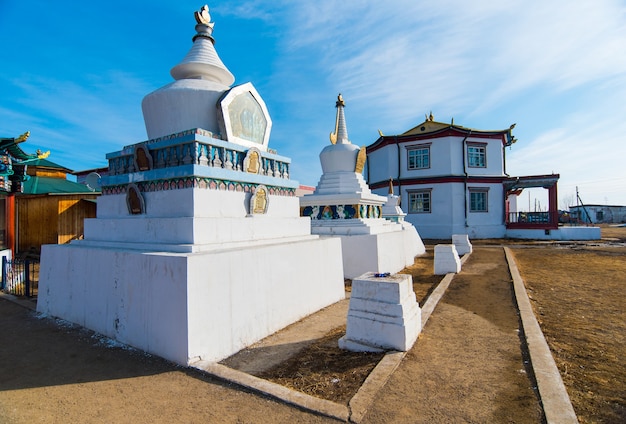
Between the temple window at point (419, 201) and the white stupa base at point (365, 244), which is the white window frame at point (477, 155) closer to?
the temple window at point (419, 201)

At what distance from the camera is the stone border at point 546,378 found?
284cm

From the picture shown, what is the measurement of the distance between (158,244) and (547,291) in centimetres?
815

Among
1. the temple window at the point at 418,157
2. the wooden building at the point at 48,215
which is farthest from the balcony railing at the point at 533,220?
the wooden building at the point at 48,215

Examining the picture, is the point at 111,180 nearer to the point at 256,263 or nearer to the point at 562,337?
the point at 256,263

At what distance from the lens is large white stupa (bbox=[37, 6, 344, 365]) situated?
438 cm

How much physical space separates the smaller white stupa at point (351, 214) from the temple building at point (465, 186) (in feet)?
36.5

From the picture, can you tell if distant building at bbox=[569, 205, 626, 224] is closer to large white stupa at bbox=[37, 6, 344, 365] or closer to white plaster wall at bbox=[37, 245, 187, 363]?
large white stupa at bbox=[37, 6, 344, 365]

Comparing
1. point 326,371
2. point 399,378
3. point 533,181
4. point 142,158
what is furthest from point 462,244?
point 142,158

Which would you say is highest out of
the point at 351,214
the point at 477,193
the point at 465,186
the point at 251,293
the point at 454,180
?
the point at 454,180

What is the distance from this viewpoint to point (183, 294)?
409 centimetres

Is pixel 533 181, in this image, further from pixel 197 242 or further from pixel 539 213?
pixel 197 242

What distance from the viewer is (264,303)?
5281 millimetres

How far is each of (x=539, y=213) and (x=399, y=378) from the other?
2440 cm

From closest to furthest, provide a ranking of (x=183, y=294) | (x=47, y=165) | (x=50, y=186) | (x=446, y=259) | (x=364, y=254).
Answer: (x=183, y=294), (x=364, y=254), (x=446, y=259), (x=50, y=186), (x=47, y=165)
